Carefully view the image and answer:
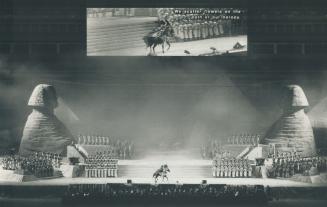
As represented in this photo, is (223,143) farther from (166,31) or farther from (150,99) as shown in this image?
(166,31)

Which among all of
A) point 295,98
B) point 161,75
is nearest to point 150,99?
point 161,75

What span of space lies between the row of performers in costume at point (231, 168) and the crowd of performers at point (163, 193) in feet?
6.53

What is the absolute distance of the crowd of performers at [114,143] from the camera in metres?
18.0

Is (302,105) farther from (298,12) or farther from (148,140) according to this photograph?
(148,140)

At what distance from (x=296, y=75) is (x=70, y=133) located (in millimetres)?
7099

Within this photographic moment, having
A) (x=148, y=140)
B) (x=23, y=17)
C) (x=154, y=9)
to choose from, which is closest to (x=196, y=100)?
(x=148, y=140)

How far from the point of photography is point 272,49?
1791cm

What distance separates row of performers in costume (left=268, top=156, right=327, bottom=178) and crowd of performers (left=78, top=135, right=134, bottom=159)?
4.27 m

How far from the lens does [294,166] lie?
55.0 ft

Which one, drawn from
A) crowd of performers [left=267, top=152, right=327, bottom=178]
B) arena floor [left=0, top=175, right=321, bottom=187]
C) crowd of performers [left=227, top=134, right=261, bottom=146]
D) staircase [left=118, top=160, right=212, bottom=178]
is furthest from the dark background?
arena floor [left=0, top=175, right=321, bottom=187]

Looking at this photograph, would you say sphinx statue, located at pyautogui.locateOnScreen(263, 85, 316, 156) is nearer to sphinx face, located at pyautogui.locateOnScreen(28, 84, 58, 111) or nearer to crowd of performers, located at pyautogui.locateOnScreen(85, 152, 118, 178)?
crowd of performers, located at pyautogui.locateOnScreen(85, 152, 118, 178)

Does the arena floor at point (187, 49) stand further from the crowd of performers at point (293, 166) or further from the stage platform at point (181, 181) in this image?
the stage platform at point (181, 181)

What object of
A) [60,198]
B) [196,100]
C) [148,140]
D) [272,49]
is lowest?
[60,198]

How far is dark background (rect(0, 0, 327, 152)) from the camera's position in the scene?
17734 mm
